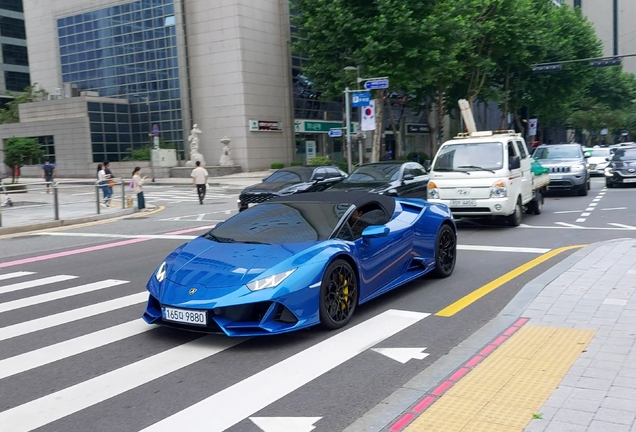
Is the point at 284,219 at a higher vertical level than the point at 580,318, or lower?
higher

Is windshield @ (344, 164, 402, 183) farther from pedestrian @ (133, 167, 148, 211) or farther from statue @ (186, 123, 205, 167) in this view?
statue @ (186, 123, 205, 167)

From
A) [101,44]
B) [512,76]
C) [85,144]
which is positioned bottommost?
[85,144]

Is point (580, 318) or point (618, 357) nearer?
point (618, 357)

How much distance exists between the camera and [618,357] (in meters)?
5.03

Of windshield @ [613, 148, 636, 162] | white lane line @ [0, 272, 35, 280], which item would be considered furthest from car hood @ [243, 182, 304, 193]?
windshield @ [613, 148, 636, 162]

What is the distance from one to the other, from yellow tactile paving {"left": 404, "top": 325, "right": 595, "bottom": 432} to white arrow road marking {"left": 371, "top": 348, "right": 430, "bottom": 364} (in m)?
0.61

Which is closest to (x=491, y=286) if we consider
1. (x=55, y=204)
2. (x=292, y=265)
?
(x=292, y=265)

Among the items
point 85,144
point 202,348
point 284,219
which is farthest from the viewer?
point 85,144

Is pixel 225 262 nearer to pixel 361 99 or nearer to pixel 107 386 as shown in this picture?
pixel 107 386

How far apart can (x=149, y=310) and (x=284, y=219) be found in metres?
1.78

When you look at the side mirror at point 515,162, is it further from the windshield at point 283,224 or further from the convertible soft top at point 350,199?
the windshield at point 283,224

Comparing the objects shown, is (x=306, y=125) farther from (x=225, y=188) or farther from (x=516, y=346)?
(x=516, y=346)

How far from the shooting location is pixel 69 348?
234 inches

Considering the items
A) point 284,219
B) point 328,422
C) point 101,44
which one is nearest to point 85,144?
point 101,44
